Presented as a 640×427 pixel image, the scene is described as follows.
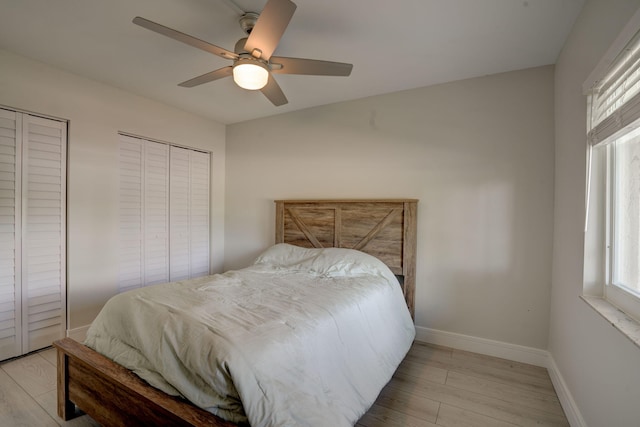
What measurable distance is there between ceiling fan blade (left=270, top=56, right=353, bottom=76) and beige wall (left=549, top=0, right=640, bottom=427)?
1.28m

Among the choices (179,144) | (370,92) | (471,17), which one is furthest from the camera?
(179,144)

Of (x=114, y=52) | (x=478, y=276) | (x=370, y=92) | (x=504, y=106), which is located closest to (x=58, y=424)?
(x=114, y=52)

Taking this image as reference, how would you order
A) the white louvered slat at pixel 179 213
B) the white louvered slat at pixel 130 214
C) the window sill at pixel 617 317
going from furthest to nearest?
the white louvered slat at pixel 179 213, the white louvered slat at pixel 130 214, the window sill at pixel 617 317

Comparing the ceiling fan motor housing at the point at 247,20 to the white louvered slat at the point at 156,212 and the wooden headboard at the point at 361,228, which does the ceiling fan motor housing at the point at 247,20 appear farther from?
the white louvered slat at the point at 156,212

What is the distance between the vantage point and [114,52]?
2.32 metres

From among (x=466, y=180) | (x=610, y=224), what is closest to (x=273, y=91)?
(x=466, y=180)

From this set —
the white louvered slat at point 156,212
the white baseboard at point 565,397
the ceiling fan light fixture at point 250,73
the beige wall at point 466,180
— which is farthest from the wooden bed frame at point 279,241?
the ceiling fan light fixture at point 250,73

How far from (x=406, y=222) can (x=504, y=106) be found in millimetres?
1293

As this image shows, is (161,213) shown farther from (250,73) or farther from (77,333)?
(250,73)

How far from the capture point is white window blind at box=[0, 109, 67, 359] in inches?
93.8

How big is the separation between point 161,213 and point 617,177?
12.9ft

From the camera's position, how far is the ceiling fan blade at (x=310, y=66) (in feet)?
5.69

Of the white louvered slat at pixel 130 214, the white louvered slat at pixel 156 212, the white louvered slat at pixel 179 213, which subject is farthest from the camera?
the white louvered slat at pixel 179 213

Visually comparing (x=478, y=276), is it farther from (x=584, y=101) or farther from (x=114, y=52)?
(x=114, y=52)
